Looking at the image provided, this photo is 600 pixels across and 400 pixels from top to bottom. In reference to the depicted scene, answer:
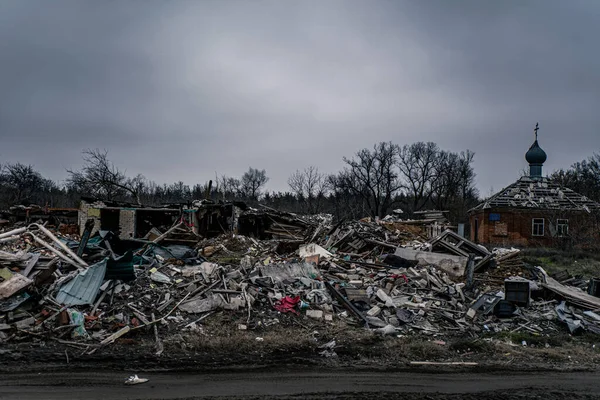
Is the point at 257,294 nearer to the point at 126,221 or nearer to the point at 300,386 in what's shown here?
the point at 300,386

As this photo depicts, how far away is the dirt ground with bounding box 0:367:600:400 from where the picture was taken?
591 centimetres

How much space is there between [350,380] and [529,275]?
10409 mm

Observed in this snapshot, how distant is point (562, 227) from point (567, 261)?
9.08m

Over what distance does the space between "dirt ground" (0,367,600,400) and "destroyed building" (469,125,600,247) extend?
24.2m

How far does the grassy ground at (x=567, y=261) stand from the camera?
1776 cm

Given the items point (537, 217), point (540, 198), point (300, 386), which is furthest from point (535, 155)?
point (300, 386)

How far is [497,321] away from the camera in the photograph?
10.7 metres

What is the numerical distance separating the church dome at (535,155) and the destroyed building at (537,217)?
10.9ft

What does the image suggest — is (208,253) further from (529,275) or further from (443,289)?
(529,275)

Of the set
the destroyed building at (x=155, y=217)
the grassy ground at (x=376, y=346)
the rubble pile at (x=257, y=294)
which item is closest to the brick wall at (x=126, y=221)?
the destroyed building at (x=155, y=217)

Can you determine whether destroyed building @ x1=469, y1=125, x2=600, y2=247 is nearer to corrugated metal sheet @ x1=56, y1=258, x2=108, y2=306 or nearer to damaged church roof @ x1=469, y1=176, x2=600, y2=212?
damaged church roof @ x1=469, y1=176, x2=600, y2=212

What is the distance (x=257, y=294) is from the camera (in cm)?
Answer: 1090

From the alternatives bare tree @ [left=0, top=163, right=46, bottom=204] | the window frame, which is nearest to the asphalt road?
the window frame

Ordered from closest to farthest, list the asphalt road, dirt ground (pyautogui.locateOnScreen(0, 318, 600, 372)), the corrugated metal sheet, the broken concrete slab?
the asphalt road
dirt ground (pyautogui.locateOnScreen(0, 318, 600, 372))
the corrugated metal sheet
the broken concrete slab
